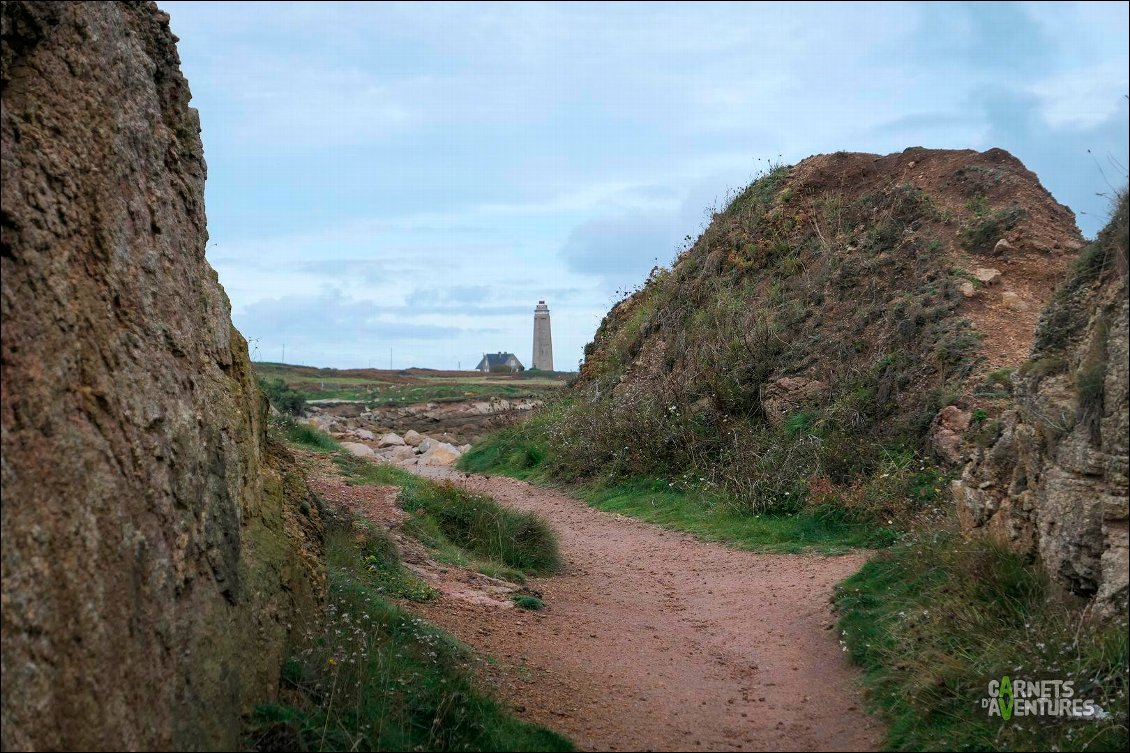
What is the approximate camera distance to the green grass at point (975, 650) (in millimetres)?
4395

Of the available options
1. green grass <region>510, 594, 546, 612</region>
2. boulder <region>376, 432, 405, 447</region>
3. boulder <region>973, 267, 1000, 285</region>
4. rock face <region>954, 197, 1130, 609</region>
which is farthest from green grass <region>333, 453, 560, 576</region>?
boulder <region>376, 432, 405, 447</region>

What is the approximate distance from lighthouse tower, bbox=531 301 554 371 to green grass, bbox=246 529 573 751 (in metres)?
41.7

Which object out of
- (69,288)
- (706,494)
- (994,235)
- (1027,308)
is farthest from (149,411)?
(994,235)

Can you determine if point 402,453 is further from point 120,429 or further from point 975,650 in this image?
point 120,429

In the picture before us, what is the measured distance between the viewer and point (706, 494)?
1300 centimetres

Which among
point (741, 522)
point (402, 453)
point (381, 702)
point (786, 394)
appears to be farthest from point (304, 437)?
point (381, 702)

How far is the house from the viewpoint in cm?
5434

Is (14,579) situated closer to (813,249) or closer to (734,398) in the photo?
(734,398)

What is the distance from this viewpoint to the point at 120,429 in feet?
12.1

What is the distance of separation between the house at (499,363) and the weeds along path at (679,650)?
142 feet

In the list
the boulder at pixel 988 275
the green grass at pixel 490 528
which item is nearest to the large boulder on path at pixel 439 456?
the green grass at pixel 490 528

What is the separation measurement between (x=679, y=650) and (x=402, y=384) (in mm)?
35953

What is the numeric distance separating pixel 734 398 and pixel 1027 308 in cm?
423

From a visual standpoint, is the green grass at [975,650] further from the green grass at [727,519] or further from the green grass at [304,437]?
the green grass at [304,437]
